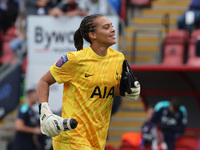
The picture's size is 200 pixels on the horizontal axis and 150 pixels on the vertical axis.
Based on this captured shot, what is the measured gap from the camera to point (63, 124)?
4125 mm

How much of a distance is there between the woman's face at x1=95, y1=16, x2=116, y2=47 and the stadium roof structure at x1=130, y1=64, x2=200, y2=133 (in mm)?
6271

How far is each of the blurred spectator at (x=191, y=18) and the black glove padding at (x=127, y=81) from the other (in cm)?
Result: 660

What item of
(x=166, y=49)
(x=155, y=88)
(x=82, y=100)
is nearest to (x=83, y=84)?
(x=82, y=100)

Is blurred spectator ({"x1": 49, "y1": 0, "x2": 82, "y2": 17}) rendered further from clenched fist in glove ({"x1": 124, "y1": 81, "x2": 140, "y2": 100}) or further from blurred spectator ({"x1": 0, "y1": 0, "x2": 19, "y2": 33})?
clenched fist in glove ({"x1": 124, "y1": 81, "x2": 140, "y2": 100})

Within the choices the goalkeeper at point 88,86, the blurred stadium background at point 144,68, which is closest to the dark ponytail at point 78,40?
the goalkeeper at point 88,86

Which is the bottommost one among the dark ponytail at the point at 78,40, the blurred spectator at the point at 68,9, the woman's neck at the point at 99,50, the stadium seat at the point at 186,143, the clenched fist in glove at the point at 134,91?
the stadium seat at the point at 186,143

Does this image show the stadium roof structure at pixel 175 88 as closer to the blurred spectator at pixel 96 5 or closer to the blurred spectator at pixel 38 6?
the blurred spectator at pixel 96 5

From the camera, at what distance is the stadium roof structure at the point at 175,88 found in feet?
36.5

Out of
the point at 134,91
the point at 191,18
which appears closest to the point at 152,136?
the point at 191,18

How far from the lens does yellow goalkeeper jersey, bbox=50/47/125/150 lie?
446 cm

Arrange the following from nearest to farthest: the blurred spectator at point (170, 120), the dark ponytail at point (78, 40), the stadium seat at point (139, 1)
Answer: the dark ponytail at point (78, 40)
the blurred spectator at point (170, 120)
the stadium seat at point (139, 1)

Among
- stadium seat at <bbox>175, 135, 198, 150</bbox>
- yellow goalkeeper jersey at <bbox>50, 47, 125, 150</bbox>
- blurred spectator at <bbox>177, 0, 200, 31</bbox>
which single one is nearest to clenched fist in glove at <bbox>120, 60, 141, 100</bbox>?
yellow goalkeeper jersey at <bbox>50, 47, 125, 150</bbox>

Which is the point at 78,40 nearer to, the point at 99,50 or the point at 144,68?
the point at 99,50

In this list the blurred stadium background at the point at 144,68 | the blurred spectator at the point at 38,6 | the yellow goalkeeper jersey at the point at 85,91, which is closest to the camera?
the yellow goalkeeper jersey at the point at 85,91
